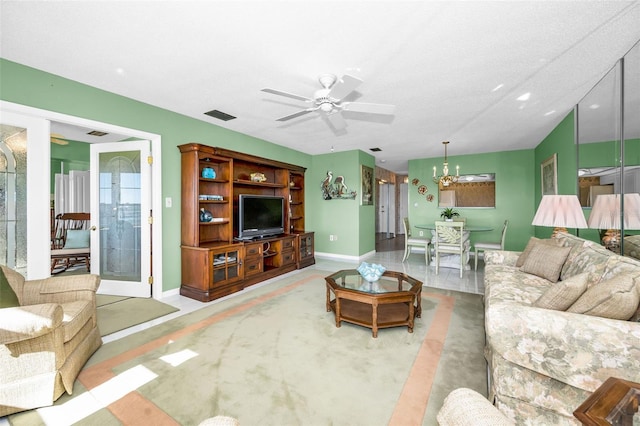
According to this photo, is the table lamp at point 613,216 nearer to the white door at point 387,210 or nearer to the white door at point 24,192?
the white door at point 24,192

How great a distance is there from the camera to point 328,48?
217cm

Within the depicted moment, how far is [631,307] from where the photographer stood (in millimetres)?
1351

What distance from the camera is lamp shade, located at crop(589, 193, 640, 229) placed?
7.07 feet

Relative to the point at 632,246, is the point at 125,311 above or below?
below

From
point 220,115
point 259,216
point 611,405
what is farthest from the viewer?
point 259,216

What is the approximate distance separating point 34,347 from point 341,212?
5134 millimetres

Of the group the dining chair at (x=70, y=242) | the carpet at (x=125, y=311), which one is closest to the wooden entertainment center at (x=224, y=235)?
the carpet at (x=125, y=311)

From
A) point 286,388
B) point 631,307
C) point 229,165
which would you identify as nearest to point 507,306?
point 631,307

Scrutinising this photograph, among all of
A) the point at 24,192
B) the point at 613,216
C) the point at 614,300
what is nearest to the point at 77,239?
the point at 24,192

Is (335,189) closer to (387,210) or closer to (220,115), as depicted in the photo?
(220,115)

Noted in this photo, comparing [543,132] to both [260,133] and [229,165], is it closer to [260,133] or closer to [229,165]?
[260,133]

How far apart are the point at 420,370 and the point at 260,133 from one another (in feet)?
13.6

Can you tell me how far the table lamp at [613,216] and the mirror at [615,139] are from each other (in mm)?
23

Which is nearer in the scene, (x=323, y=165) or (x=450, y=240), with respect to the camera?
(x=450, y=240)
